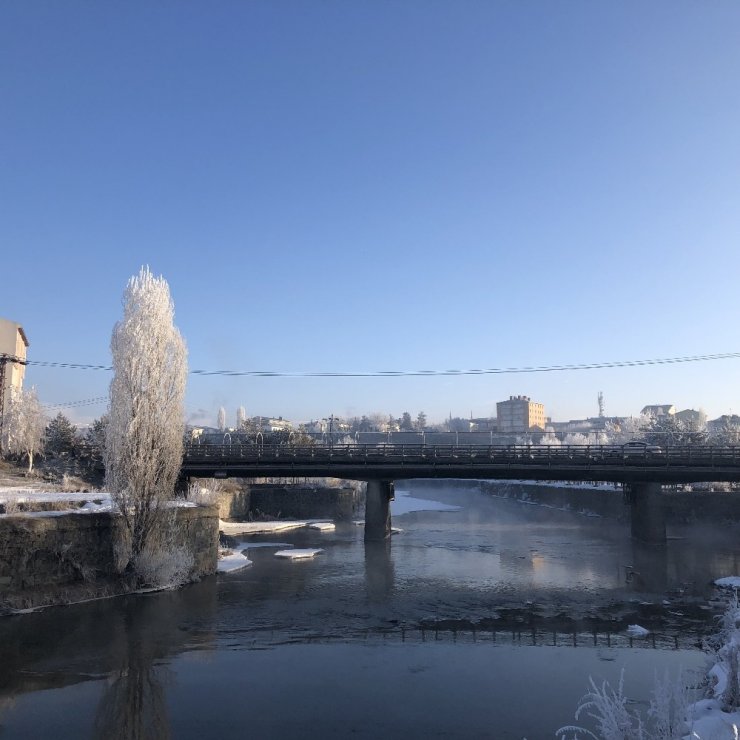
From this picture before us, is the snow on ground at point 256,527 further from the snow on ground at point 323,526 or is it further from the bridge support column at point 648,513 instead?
the bridge support column at point 648,513

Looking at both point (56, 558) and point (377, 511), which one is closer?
point (56, 558)

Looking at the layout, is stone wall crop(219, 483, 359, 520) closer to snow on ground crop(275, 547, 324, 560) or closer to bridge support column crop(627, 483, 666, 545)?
snow on ground crop(275, 547, 324, 560)

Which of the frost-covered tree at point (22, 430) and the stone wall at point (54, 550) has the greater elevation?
the frost-covered tree at point (22, 430)

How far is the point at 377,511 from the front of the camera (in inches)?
1900

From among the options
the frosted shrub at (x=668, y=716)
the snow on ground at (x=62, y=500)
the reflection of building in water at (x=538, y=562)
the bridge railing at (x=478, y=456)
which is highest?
the bridge railing at (x=478, y=456)

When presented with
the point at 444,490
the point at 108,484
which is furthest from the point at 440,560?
the point at 444,490

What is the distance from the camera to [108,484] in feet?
92.4

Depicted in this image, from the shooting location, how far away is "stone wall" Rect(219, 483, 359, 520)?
63656 millimetres

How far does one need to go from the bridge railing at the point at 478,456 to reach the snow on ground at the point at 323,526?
511 inches

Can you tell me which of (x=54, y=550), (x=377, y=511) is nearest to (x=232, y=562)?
(x=54, y=550)

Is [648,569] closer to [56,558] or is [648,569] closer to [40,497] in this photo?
[56,558]

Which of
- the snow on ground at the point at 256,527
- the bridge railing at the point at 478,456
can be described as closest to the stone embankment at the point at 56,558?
the bridge railing at the point at 478,456

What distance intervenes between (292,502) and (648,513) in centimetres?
3571

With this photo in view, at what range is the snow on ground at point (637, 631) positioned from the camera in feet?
69.3
